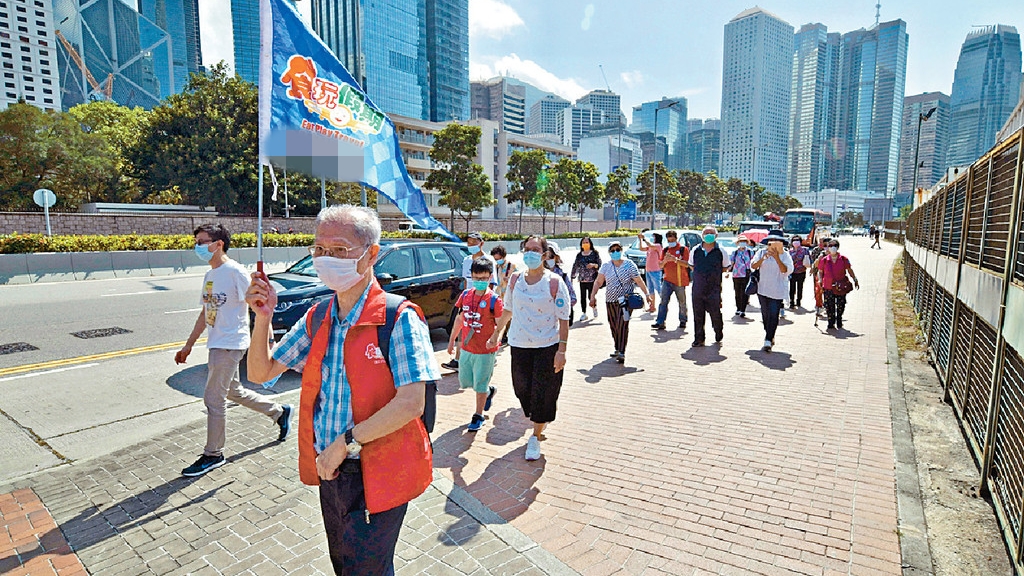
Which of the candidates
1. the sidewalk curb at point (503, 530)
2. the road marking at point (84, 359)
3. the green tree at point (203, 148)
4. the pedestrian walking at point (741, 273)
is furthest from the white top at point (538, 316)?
the green tree at point (203, 148)

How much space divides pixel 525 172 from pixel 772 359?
43898 mm

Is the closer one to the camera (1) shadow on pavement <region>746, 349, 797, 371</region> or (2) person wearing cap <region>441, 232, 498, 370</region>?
(2) person wearing cap <region>441, 232, 498, 370</region>

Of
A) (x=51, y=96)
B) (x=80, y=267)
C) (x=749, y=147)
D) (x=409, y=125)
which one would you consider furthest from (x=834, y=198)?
(x=51, y=96)

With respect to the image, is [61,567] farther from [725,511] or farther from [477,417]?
[725,511]

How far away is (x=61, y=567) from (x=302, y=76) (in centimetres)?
322

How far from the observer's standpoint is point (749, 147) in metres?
167

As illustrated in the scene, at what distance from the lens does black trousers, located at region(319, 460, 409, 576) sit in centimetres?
217

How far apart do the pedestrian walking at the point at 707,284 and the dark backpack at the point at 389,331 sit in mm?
7456

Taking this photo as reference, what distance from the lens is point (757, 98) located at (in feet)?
558

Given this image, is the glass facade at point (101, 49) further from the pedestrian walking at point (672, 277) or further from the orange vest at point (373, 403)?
the orange vest at point (373, 403)

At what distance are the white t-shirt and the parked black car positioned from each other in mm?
2935

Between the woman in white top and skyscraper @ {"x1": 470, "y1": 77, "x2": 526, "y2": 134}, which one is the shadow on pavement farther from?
skyscraper @ {"x1": 470, "y1": 77, "x2": 526, "y2": 134}

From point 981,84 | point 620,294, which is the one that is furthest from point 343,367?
point 981,84

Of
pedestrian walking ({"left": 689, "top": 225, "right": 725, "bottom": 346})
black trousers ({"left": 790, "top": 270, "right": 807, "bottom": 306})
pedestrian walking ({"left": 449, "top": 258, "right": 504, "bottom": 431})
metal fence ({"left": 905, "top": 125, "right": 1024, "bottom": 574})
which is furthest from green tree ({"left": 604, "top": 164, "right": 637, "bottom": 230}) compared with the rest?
pedestrian walking ({"left": 449, "top": 258, "right": 504, "bottom": 431})
